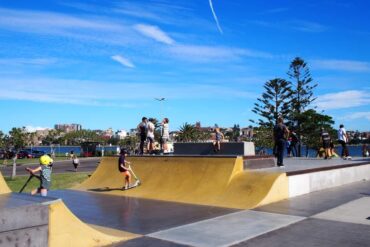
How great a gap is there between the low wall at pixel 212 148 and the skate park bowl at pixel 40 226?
8.91 meters

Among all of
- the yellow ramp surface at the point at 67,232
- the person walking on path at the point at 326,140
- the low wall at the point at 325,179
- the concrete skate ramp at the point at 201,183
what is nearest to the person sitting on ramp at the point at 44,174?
the concrete skate ramp at the point at 201,183

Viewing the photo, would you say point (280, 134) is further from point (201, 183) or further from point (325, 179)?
point (201, 183)

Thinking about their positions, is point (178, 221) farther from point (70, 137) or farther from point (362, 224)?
point (70, 137)

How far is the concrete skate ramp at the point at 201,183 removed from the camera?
1021 cm

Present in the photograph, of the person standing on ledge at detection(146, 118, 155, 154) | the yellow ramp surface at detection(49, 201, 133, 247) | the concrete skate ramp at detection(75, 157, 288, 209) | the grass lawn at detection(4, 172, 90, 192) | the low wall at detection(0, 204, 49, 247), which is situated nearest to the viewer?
the low wall at detection(0, 204, 49, 247)

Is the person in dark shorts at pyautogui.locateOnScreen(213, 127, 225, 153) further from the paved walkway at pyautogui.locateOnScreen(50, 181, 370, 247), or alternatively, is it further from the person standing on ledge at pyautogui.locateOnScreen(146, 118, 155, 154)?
the paved walkway at pyautogui.locateOnScreen(50, 181, 370, 247)

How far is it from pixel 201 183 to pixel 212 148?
450 centimetres

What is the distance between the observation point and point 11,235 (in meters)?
5.03

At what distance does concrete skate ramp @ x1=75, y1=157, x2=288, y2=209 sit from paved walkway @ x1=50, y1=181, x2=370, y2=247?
51 cm

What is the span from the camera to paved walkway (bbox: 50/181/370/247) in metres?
6.56

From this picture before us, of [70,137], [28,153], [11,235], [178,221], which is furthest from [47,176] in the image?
[70,137]

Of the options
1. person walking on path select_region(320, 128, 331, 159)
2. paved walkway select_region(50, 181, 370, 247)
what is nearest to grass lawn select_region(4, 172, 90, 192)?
paved walkway select_region(50, 181, 370, 247)

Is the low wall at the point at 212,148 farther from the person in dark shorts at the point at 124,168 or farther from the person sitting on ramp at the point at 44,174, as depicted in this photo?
the person sitting on ramp at the point at 44,174

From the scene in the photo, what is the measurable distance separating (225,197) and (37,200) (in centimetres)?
574
